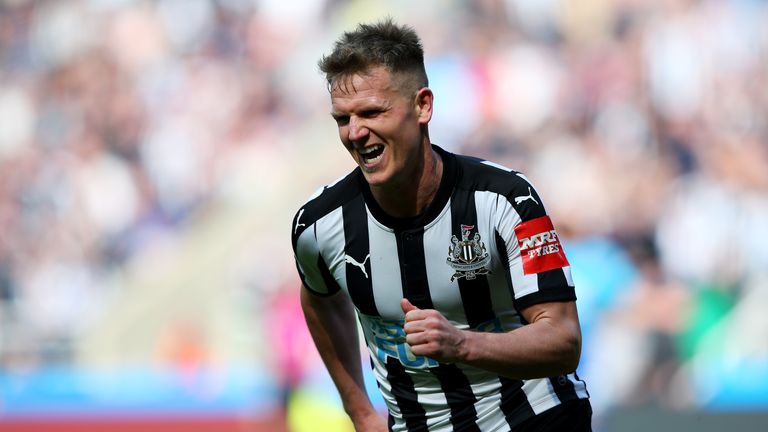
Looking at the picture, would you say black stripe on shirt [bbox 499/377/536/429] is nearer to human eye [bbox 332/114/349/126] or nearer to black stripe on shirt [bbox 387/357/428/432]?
black stripe on shirt [bbox 387/357/428/432]

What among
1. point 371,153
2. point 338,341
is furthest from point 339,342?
point 371,153

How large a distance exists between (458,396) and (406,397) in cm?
20

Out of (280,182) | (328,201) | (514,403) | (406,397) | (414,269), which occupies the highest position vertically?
(280,182)

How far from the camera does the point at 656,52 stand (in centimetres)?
983

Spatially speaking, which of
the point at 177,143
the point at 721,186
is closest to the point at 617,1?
the point at 721,186

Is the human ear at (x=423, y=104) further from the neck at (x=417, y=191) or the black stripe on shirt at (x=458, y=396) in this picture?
the black stripe on shirt at (x=458, y=396)

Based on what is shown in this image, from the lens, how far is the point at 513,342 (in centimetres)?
298

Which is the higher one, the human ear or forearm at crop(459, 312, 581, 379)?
the human ear

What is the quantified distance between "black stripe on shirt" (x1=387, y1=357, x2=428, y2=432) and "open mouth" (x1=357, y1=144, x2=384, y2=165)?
715 mm

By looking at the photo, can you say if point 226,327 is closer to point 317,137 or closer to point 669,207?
point 317,137

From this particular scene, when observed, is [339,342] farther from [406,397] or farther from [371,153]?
[371,153]

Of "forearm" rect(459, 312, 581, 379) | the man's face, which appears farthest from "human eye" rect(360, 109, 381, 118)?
"forearm" rect(459, 312, 581, 379)

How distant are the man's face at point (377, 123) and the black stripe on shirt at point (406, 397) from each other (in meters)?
0.66

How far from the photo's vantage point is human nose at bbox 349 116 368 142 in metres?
3.23
